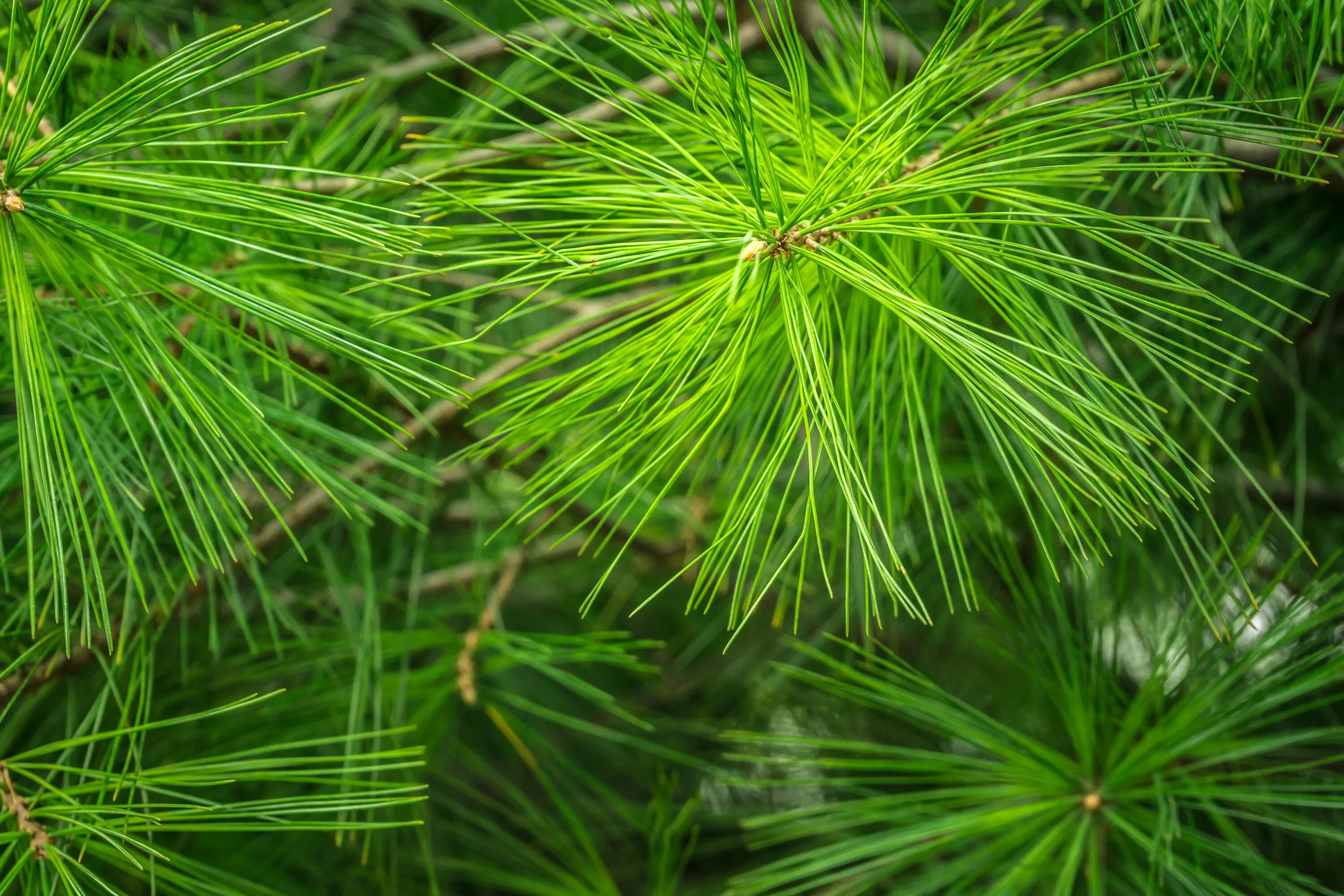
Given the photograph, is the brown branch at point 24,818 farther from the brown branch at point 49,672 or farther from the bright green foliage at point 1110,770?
the bright green foliage at point 1110,770

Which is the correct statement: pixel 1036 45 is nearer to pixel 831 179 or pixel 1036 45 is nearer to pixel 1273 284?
pixel 831 179

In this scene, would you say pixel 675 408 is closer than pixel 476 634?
Yes

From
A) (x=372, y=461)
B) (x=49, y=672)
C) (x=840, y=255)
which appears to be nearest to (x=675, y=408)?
(x=840, y=255)

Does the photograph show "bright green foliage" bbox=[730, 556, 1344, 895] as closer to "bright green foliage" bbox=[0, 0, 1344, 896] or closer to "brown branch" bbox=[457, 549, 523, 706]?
"bright green foliage" bbox=[0, 0, 1344, 896]

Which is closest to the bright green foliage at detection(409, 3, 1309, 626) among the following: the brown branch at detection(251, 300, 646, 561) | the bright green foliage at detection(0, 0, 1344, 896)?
the bright green foliage at detection(0, 0, 1344, 896)

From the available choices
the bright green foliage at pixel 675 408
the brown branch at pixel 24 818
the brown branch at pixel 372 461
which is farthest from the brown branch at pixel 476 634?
the brown branch at pixel 24 818

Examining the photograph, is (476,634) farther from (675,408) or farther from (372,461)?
(675,408)
